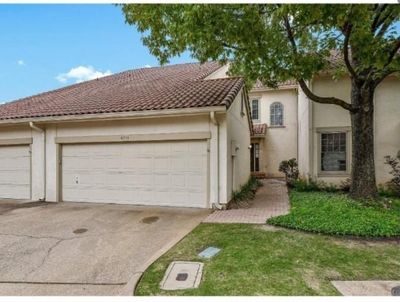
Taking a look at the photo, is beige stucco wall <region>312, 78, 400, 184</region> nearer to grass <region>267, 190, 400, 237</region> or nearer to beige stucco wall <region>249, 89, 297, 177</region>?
grass <region>267, 190, 400, 237</region>

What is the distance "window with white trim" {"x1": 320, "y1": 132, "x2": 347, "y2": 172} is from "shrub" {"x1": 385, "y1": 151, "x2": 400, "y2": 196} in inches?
64.2

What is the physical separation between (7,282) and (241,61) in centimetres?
734

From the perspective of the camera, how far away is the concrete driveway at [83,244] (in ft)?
13.9

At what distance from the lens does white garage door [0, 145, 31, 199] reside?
37.6ft

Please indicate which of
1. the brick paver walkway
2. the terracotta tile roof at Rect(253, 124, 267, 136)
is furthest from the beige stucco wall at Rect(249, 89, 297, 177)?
the brick paver walkway

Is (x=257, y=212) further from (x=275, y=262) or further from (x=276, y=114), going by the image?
(x=276, y=114)

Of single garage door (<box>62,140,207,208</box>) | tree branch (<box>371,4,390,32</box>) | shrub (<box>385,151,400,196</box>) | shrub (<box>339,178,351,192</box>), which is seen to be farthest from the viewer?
shrub (<box>339,178,351,192</box>)

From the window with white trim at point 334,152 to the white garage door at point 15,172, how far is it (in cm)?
1240

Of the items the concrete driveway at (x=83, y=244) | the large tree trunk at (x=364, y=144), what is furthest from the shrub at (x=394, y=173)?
the concrete driveway at (x=83, y=244)

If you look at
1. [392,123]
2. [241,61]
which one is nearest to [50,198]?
[241,61]

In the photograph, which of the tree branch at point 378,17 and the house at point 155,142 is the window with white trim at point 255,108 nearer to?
the house at point 155,142

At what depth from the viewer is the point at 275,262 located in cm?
483

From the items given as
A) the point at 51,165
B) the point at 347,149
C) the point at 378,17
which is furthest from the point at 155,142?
the point at 347,149

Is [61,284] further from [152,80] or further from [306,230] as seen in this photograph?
[152,80]
